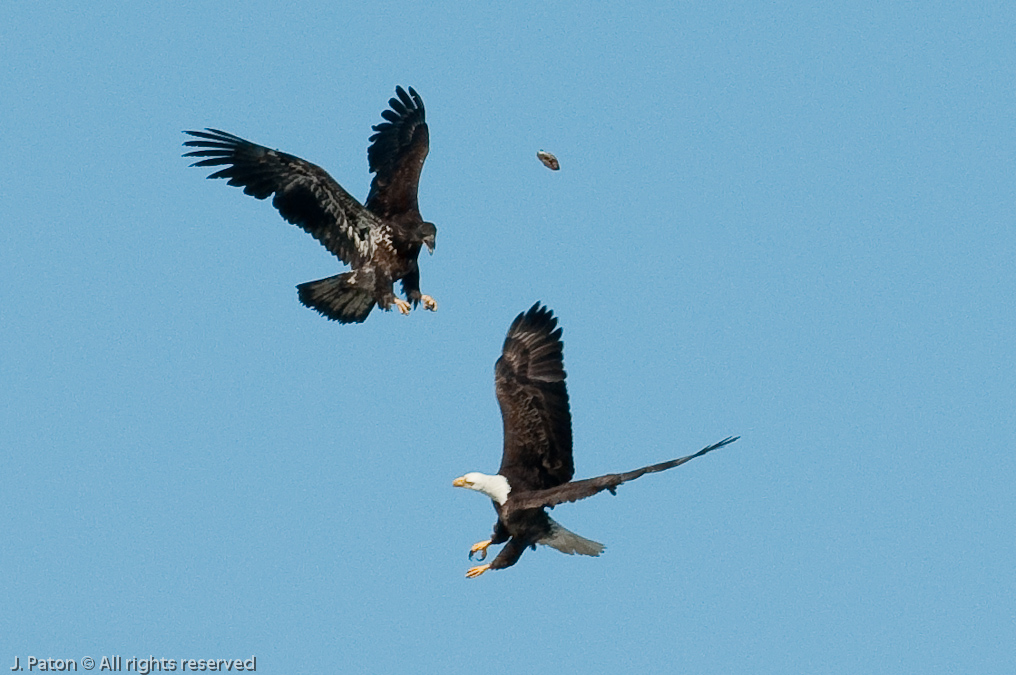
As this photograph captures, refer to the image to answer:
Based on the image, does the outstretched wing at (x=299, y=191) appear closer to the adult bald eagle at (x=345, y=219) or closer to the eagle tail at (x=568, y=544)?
the adult bald eagle at (x=345, y=219)

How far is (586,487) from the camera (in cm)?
1140

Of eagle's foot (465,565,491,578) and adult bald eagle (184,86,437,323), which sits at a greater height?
adult bald eagle (184,86,437,323)

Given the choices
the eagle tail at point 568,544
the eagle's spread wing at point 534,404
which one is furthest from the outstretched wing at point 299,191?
the eagle tail at point 568,544

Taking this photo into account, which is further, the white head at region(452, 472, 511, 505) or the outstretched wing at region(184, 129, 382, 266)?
the outstretched wing at region(184, 129, 382, 266)

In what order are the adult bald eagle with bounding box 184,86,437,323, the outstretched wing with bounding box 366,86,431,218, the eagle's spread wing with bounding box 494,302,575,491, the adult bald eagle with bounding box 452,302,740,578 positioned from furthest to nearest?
the outstretched wing with bounding box 366,86,431,218 < the adult bald eagle with bounding box 184,86,437,323 < the eagle's spread wing with bounding box 494,302,575,491 < the adult bald eagle with bounding box 452,302,740,578

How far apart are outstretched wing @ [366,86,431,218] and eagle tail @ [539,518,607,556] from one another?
9.79ft

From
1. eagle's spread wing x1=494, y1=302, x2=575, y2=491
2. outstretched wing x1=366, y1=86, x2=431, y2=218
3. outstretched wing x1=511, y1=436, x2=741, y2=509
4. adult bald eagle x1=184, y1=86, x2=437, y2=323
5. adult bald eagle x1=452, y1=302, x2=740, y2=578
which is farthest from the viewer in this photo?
outstretched wing x1=366, y1=86, x2=431, y2=218

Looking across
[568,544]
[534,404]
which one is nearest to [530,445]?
[534,404]

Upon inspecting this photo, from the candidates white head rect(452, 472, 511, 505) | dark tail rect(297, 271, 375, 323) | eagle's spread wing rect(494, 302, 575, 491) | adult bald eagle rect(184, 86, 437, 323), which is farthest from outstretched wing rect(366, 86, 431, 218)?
white head rect(452, 472, 511, 505)

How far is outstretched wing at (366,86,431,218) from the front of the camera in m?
14.6

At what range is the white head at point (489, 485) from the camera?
12.8 m

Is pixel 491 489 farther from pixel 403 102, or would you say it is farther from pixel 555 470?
pixel 403 102

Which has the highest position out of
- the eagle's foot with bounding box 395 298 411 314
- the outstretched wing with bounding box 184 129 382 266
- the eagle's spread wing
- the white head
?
the outstretched wing with bounding box 184 129 382 266

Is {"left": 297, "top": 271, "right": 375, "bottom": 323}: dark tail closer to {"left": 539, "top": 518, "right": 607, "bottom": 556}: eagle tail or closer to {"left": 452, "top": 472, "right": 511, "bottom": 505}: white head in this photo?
{"left": 452, "top": 472, "right": 511, "bottom": 505}: white head
